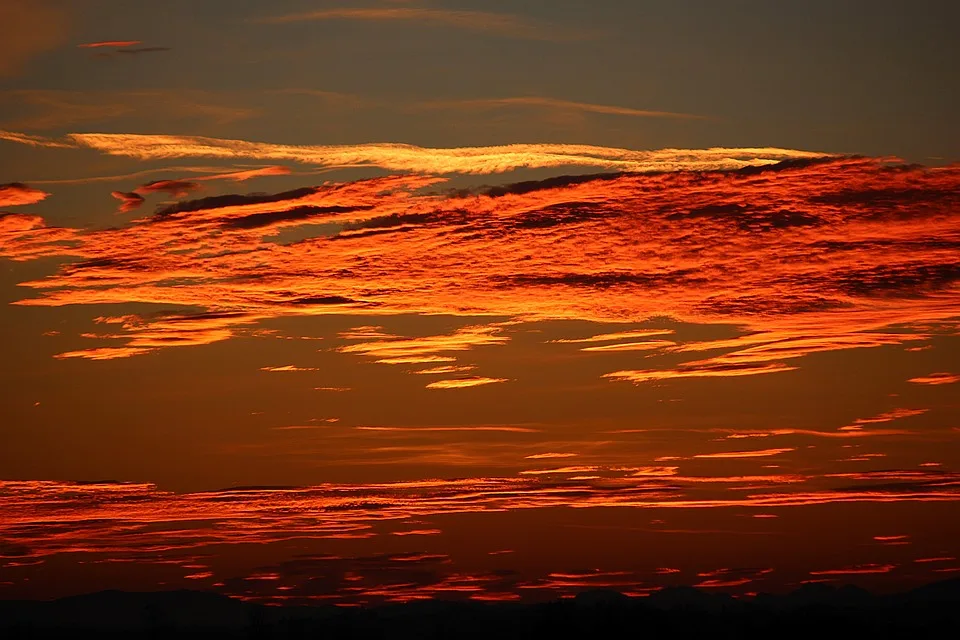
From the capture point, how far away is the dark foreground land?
8319 cm

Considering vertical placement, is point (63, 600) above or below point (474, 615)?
below

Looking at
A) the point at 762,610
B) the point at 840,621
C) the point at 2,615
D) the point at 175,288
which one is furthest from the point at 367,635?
the point at 175,288

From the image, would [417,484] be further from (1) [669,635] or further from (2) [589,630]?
(1) [669,635]

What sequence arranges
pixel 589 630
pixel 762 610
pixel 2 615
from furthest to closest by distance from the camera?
pixel 2 615, pixel 762 610, pixel 589 630

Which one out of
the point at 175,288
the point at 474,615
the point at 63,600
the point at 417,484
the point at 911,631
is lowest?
the point at 63,600

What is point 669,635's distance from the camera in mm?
80875

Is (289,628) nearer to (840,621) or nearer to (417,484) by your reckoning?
(840,621)

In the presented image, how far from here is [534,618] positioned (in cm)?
8938

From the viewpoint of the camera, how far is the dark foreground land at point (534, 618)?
273 feet

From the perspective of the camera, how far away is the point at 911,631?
90250mm

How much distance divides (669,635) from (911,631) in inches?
884

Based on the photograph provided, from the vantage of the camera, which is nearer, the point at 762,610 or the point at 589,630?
the point at 589,630

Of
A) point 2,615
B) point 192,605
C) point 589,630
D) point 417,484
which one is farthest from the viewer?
point 192,605

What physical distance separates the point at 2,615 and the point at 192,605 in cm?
3025
